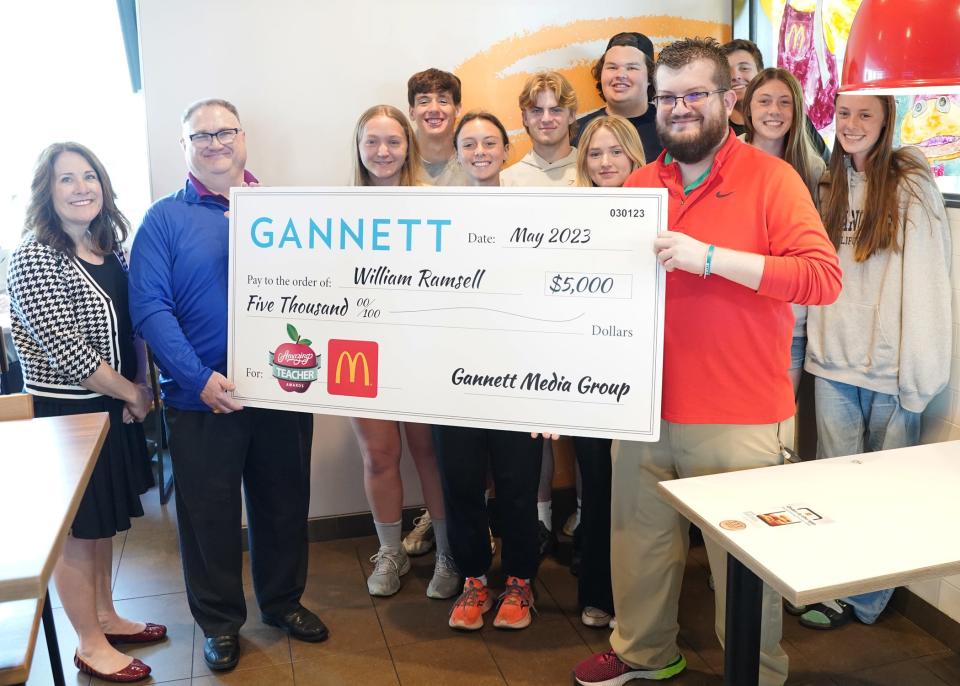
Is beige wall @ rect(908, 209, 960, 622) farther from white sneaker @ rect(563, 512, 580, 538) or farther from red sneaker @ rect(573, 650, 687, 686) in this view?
white sneaker @ rect(563, 512, 580, 538)

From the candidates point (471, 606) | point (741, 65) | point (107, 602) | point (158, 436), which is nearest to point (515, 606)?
point (471, 606)

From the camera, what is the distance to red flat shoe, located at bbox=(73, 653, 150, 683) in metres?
2.52

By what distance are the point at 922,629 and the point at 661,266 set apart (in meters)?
1.69

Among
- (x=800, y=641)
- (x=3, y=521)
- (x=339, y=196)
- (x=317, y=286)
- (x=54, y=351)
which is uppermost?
(x=339, y=196)

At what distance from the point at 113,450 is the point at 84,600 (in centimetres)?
47

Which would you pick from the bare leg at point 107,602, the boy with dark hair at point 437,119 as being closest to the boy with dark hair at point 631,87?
A: the boy with dark hair at point 437,119

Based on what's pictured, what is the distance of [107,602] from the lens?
2.71 meters

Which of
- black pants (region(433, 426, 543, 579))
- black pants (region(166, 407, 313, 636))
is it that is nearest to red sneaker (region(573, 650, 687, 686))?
black pants (region(433, 426, 543, 579))

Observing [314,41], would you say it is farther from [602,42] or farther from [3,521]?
[3,521]

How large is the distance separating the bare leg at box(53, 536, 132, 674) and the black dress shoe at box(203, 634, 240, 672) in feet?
0.79

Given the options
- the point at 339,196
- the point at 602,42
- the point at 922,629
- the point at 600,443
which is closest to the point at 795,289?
the point at 600,443

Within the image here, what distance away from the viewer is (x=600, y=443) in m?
2.60

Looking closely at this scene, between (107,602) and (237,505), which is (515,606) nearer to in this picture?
(237,505)

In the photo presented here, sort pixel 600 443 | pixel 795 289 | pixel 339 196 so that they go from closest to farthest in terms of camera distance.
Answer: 1. pixel 795 289
2. pixel 339 196
3. pixel 600 443
